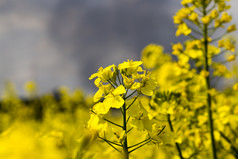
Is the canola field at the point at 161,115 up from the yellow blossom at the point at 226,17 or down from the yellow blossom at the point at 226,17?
down

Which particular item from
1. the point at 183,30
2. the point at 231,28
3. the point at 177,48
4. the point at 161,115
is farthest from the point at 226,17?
the point at 161,115

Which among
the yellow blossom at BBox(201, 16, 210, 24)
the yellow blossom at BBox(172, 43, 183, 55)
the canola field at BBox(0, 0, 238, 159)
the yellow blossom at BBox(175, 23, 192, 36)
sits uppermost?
the yellow blossom at BBox(175, 23, 192, 36)

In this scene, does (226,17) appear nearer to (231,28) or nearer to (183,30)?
(231,28)

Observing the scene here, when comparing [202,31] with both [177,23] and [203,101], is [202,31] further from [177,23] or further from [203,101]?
[203,101]

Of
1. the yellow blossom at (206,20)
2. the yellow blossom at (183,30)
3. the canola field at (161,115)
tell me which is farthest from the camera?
the yellow blossom at (183,30)

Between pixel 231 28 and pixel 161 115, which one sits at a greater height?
pixel 231 28

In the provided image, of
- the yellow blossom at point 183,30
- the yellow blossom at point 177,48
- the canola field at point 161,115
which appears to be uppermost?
the yellow blossom at point 183,30

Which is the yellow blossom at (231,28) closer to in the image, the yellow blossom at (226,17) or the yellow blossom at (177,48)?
the yellow blossom at (226,17)

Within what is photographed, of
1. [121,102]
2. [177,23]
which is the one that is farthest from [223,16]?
[121,102]

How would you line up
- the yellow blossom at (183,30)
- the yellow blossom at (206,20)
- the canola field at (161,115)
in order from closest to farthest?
the canola field at (161,115)
the yellow blossom at (206,20)
the yellow blossom at (183,30)

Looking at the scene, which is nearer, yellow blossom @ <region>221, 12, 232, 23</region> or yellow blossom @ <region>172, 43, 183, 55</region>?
yellow blossom @ <region>221, 12, 232, 23</region>

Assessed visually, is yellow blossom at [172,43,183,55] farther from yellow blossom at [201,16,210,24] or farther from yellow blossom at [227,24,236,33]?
yellow blossom at [227,24,236,33]

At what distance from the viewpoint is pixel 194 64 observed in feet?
9.60

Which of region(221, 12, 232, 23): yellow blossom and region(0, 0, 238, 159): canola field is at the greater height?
region(221, 12, 232, 23): yellow blossom
